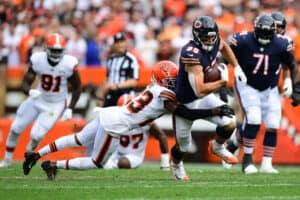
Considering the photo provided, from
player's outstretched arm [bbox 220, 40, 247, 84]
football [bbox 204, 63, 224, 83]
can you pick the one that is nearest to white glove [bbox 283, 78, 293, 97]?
player's outstretched arm [bbox 220, 40, 247, 84]

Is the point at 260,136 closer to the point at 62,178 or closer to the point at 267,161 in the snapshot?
the point at 267,161

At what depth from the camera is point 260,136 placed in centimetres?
1359

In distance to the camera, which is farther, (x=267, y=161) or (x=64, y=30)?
(x=64, y=30)

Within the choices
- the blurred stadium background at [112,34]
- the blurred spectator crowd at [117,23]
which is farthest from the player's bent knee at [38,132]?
the blurred spectator crowd at [117,23]

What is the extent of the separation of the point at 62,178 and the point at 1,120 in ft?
17.4

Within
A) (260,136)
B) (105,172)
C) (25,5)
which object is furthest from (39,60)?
(25,5)

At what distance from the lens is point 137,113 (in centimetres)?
909

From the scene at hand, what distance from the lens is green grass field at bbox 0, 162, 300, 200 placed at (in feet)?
25.6

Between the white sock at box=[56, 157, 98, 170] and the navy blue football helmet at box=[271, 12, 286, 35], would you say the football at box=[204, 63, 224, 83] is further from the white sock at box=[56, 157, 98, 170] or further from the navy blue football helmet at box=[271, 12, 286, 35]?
the navy blue football helmet at box=[271, 12, 286, 35]

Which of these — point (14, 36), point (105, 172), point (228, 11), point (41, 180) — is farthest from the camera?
point (14, 36)

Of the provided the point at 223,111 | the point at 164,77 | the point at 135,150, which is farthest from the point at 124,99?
the point at 223,111

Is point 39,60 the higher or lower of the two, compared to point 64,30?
higher

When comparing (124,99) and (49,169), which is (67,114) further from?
(49,169)

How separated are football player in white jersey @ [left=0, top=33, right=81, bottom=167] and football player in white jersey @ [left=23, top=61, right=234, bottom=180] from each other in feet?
6.64
